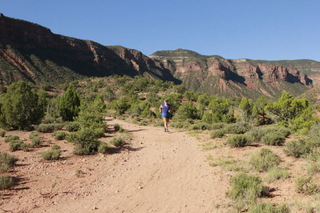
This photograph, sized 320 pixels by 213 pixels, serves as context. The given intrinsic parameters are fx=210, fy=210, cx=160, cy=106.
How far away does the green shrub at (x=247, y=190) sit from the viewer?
13.7ft

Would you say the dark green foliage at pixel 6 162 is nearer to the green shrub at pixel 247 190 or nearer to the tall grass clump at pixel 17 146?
the tall grass clump at pixel 17 146

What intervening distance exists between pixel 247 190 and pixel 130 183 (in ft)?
9.41

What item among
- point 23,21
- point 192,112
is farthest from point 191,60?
point 192,112

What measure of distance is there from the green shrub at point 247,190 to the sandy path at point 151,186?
12.4 inches

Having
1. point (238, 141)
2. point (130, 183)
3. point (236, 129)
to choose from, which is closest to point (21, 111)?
point (130, 183)

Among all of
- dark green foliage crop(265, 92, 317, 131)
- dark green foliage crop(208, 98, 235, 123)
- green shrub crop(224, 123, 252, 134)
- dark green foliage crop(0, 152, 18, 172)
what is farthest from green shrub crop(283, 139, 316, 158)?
dark green foliage crop(208, 98, 235, 123)

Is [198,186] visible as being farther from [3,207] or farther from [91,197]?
[3,207]

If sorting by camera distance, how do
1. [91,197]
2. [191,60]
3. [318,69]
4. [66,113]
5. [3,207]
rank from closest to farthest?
1. [3,207]
2. [91,197]
3. [66,113]
4. [191,60]
5. [318,69]

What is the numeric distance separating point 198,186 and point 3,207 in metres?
4.20

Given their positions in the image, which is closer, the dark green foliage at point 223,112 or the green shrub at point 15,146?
the green shrub at point 15,146

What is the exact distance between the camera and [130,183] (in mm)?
5543

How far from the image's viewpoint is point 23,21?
98562 millimetres

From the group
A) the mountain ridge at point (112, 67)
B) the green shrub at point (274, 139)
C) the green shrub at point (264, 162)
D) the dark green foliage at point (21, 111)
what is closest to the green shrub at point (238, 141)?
the green shrub at point (274, 139)

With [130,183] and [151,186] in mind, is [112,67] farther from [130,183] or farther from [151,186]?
[151,186]
